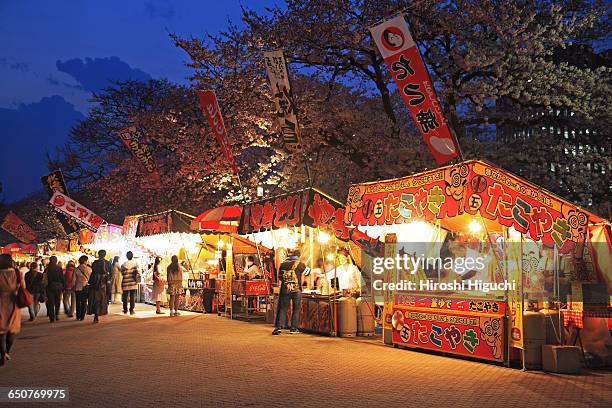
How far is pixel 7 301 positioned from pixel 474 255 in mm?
9065

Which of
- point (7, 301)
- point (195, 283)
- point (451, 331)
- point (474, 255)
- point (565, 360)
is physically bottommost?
point (565, 360)

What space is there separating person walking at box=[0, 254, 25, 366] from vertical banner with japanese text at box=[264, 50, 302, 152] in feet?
24.7

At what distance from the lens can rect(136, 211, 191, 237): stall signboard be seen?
65.3 feet

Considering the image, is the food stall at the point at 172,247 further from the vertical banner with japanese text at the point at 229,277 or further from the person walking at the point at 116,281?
the vertical banner with japanese text at the point at 229,277

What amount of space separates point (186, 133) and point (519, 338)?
63.2ft

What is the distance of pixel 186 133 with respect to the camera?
25750 mm

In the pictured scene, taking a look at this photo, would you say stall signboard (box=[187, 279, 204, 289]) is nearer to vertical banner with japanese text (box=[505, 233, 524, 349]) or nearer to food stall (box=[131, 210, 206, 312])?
food stall (box=[131, 210, 206, 312])

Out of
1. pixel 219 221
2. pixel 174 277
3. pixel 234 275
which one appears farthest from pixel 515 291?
pixel 174 277

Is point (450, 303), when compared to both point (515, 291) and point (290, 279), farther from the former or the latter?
point (290, 279)

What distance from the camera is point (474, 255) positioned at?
12.3 meters

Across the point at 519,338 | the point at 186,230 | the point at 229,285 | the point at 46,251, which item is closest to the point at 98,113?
the point at 46,251

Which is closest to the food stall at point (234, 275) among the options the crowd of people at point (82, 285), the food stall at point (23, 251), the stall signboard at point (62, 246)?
the crowd of people at point (82, 285)

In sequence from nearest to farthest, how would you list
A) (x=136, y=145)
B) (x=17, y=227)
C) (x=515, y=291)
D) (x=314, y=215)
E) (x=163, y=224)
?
(x=515, y=291), (x=314, y=215), (x=163, y=224), (x=136, y=145), (x=17, y=227)

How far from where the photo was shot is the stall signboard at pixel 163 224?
19.9 m
